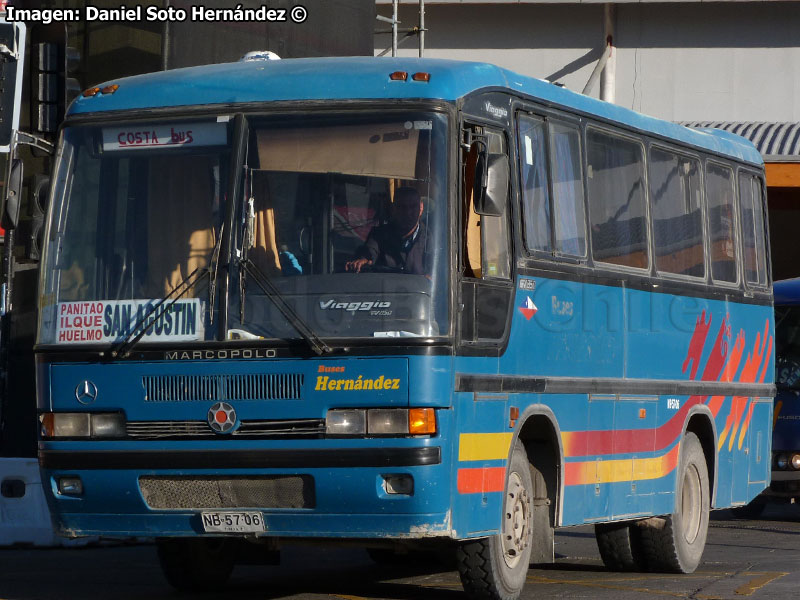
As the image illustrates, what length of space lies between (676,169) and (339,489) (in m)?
4.85

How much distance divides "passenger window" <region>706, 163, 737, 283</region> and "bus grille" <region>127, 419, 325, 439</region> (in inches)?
200

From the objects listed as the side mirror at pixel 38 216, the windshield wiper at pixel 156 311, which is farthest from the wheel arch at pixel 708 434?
the side mirror at pixel 38 216

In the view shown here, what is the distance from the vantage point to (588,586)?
36.2ft

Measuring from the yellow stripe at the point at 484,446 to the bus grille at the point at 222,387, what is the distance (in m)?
0.93

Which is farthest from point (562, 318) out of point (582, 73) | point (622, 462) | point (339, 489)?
point (582, 73)

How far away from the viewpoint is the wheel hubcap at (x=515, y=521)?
961cm

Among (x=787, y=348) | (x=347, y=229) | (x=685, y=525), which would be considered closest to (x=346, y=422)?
(x=347, y=229)

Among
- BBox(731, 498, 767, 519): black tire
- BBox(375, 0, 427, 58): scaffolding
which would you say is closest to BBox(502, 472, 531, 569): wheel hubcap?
BBox(731, 498, 767, 519): black tire

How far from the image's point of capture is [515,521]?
31.9 feet

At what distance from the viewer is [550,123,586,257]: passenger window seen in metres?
10.3

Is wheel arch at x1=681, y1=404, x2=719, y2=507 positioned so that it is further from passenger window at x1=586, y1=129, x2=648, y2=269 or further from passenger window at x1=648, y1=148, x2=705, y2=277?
passenger window at x1=586, y1=129, x2=648, y2=269

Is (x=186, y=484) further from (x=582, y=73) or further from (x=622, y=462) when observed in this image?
(x=582, y=73)

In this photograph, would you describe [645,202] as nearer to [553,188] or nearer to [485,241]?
[553,188]

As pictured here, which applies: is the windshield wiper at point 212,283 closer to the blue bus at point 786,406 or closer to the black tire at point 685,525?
the black tire at point 685,525
